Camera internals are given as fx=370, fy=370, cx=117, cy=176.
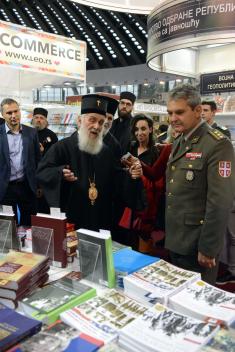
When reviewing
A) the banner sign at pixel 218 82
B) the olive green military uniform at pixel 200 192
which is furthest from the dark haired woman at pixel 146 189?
the banner sign at pixel 218 82

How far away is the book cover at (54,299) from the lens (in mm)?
1415

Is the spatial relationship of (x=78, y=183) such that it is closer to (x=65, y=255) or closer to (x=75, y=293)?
(x=65, y=255)

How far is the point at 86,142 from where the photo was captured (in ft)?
9.22

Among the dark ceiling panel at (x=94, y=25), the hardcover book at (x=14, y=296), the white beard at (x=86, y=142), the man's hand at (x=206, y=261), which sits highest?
the dark ceiling panel at (x=94, y=25)

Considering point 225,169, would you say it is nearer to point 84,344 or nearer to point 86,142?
point 86,142

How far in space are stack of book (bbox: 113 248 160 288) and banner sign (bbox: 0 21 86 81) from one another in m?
3.63

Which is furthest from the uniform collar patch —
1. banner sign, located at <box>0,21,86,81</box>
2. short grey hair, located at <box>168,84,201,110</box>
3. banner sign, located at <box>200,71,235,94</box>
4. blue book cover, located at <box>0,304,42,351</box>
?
banner sign, located at <box>0,21,86,81</box>

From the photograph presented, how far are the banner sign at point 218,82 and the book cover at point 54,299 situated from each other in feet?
13.1

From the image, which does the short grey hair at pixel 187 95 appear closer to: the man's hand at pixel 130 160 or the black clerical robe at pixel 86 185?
the man's hand at pixel 130 160

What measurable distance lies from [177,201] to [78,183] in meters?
0.78

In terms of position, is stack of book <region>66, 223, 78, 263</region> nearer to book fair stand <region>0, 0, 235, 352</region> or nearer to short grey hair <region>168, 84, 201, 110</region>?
book fair stand <region>0, 0, 235, 352</region>

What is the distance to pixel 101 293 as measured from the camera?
5.52 ft

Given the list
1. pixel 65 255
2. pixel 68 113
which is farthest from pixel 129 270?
pixel 68 113

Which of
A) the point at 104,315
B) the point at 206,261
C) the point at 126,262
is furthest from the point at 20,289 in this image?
the point at 206,261
